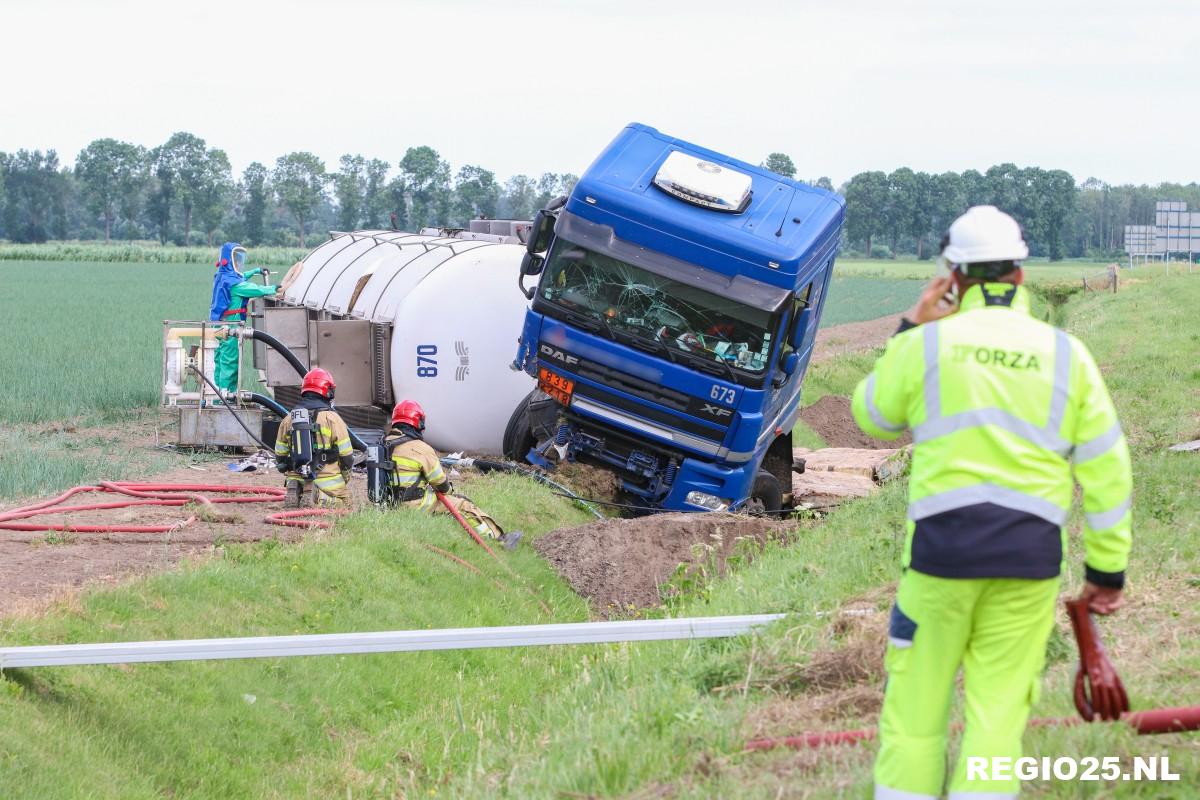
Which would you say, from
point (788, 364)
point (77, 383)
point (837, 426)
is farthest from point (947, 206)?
point (788, 364)

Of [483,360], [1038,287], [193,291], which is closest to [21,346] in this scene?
[483,360]

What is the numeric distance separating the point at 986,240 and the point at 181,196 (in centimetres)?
11105

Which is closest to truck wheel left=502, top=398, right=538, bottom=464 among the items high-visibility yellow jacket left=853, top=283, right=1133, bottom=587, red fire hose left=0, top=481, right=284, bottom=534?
red fire hose left=0, top=481, right=284, bottom=534

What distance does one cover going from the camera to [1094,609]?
4344 mm

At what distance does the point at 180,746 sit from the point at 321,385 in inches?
167

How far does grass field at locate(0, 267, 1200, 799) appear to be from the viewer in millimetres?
5363

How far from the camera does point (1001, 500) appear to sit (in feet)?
13.5

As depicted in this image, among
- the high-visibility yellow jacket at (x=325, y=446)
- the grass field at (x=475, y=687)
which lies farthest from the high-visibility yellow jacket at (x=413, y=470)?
the high-visibility yellow jacket at (x=325, y=446)

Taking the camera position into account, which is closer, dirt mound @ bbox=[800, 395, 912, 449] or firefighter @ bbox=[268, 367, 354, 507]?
firefighter @ bbox=[268, 367, 354, 507]

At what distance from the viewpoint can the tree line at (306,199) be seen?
93.1 m

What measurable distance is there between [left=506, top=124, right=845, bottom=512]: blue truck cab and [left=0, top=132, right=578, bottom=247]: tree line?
263ft

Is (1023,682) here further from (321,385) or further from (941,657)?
(321,385)

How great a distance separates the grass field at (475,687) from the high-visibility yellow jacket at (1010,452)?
3.56ft

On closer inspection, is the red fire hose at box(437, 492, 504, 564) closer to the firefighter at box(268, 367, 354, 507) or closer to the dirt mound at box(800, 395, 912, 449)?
the firefighter at box(268, 367, 354, 507)
